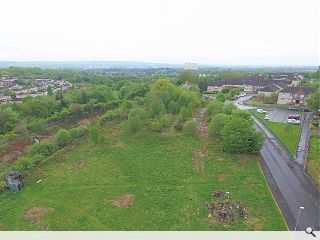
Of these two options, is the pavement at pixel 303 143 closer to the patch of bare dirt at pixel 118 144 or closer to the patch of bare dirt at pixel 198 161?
the patch of bare dirt at pixel 198 161

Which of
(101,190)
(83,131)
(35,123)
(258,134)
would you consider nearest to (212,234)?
(101,190)

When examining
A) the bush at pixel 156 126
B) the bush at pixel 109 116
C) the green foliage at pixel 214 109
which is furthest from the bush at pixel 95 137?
the green foliage at pixel 214 109

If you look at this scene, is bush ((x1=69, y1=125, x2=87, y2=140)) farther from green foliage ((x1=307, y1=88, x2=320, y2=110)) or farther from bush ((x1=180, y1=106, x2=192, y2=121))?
green foliage ((x1=307, y1=88, x2=320, y2=110))

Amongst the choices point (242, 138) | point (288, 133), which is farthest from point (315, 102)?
point (242, 138)

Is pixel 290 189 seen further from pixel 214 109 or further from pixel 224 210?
pixel 214 109

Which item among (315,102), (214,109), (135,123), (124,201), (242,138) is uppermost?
(315,102)

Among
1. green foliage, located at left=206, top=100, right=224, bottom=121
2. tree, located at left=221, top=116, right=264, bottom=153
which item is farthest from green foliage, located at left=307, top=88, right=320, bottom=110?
tree, located at left=221, top=116, right=264, bottom=153
